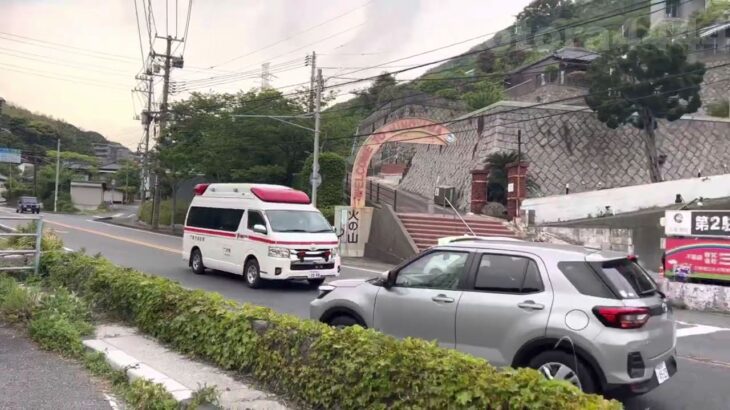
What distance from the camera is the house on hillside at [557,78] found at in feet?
158

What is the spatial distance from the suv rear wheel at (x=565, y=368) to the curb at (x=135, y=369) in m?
3.03

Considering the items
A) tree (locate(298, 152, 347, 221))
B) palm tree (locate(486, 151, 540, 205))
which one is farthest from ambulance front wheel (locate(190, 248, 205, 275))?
palm tree (locate(486, 151, 540, 205))

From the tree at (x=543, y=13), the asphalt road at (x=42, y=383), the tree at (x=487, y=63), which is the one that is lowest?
the asphalt road at (x=42, y=383)

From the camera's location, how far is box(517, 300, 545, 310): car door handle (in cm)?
540

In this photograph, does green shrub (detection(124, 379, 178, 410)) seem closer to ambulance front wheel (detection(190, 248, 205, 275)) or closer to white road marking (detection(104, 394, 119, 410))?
white road marking (detection(104, 394, 119, 410))

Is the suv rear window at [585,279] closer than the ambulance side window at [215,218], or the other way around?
the suv rear window at [585,279]

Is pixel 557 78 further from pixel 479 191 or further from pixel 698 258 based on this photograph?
pixel 698 258

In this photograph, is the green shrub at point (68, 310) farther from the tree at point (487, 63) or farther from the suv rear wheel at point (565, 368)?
the tree at point (487, 63)

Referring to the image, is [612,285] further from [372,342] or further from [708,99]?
[708,99]

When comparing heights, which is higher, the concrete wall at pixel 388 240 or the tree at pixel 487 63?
the tree at pixel 487 63

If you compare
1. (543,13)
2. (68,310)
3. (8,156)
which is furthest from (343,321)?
(543,13)

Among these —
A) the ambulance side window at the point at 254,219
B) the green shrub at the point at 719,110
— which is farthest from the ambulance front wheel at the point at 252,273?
the green shrub at the point at 719,110

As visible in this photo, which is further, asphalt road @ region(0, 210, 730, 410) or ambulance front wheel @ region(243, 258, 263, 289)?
ambulance front wheel @ region(243, 258, 263, 289)

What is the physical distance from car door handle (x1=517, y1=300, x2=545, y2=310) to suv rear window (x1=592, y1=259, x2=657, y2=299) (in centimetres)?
63
